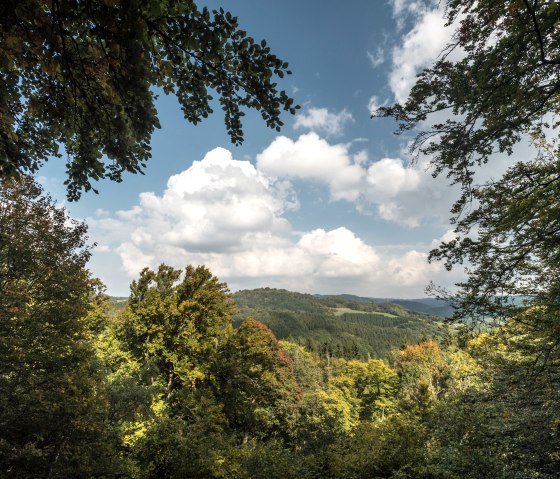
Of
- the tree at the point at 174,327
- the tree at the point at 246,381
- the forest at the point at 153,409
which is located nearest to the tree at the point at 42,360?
the forest at the point at 153,409

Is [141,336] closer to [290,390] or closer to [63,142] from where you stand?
[290,390]

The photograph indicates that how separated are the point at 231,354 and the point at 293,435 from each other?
899 centimetres

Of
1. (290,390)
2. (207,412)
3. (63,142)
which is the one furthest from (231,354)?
(63,142)

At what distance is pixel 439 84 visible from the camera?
231 inches

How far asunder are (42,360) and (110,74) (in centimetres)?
1081

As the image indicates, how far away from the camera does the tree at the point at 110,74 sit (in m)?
2.46

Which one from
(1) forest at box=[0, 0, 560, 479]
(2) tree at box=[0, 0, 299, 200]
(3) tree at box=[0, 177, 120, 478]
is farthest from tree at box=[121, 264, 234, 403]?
(2) tree at box=[0, 0, 299, 200]

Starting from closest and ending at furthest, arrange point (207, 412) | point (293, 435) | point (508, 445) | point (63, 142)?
point (63, 142), point (508, 445), point (207, 412), point (293, 435)

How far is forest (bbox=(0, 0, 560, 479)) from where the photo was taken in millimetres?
2863

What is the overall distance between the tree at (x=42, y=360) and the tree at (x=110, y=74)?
8.17 m

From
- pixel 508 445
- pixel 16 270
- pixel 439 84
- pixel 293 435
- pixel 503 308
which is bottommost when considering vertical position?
pixel 293 435

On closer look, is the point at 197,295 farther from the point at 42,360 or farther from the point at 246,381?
the point at 42,360

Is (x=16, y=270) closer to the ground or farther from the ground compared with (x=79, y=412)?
farther from the ground

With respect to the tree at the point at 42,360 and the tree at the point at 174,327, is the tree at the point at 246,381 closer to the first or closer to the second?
the tree at the point at 174,327
